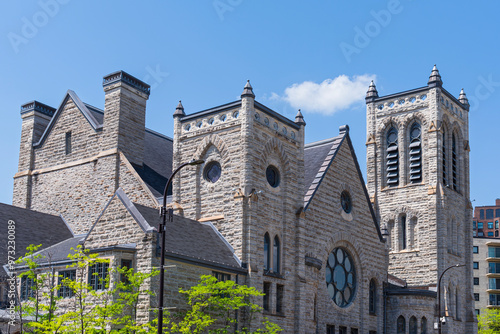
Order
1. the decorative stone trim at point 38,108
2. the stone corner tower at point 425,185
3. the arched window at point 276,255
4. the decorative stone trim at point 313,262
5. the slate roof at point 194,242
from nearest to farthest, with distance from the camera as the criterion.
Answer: the slate roof at point 194,242 → the arched window at point 276,255 → the decorative stone trim at point 313,262 → the decorative stone trim at point 38,108 → the stone corner tower at point 425,185

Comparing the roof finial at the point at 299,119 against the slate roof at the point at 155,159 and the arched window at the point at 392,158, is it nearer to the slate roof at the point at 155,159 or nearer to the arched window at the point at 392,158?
the slate roof at the point at 155,159

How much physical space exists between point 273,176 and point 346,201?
7.98 meters

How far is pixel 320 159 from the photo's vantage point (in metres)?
44.5

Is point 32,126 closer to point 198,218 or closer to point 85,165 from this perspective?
point 85,165

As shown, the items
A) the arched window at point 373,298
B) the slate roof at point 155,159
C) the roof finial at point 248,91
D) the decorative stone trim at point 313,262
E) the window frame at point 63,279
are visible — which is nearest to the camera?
the window frame at point 63,279

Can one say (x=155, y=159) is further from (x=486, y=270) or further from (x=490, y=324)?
(x=486, y=270)

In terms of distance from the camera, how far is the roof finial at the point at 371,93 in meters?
61.6

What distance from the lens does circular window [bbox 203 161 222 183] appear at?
3753 cm

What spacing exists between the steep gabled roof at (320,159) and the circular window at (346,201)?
1.75 metres

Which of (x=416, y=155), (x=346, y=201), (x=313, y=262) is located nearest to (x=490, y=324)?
(x=416, y=155)

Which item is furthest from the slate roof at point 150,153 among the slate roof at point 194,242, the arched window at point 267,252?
the arched window at point 267,252

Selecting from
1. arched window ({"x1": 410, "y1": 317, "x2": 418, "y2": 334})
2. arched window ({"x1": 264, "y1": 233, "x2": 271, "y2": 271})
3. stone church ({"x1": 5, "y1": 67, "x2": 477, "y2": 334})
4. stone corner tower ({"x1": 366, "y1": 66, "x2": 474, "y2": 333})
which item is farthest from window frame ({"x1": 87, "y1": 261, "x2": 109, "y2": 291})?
stone corner tower ({"x1": 366, "y1": 66, "x2": 474, "y2": 333})

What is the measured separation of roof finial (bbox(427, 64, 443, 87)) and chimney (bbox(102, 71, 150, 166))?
81.8 ft

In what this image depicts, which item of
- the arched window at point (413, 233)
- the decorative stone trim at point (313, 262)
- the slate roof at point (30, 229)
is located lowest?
the decorative stone trim at point (313, 262)
